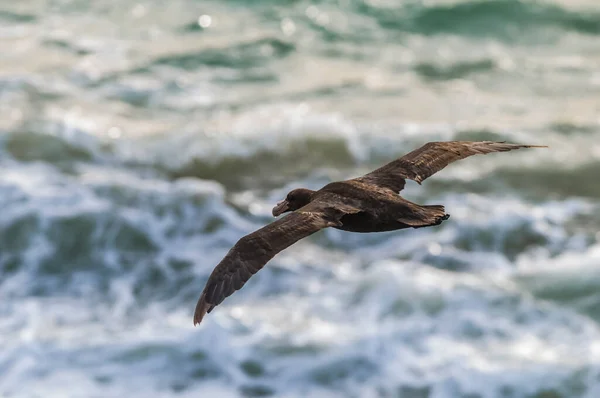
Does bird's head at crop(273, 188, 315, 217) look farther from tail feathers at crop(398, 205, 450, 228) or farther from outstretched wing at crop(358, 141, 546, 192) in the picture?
tail feathers at crop(398, 205, 450, 228)

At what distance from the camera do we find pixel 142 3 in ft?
60.7

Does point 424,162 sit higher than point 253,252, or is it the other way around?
point 424,162

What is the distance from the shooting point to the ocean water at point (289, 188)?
32.2ft

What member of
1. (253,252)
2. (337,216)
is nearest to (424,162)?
(337,216)

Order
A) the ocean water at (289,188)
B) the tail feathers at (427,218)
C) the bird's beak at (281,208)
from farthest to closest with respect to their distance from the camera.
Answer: the ocean water at (289,188) → the bird's beak at (281,208) → the tail feathers at (427,218)

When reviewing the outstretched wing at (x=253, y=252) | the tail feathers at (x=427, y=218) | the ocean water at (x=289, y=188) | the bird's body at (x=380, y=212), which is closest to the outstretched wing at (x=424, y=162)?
the bird's body at (x=380, y=212)

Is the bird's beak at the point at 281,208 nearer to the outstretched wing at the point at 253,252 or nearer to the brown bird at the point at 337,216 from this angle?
the brown bird at the point at 337,216

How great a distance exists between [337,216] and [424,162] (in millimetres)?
1050

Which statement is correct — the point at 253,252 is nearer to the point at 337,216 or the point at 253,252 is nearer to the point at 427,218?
the point at 337,216

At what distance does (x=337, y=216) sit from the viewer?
480cm

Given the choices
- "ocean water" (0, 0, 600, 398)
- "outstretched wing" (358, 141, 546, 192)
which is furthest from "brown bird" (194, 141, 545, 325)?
"ocean water" (0, 0, 600, 398)

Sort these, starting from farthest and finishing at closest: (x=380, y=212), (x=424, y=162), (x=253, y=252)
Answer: (x=424, y=162)
(x=380, y=212)
(x=253, y=252)

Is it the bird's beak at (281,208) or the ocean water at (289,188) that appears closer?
the bird's beak at (281,208)

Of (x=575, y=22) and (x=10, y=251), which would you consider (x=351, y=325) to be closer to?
(x=10, y=251)
